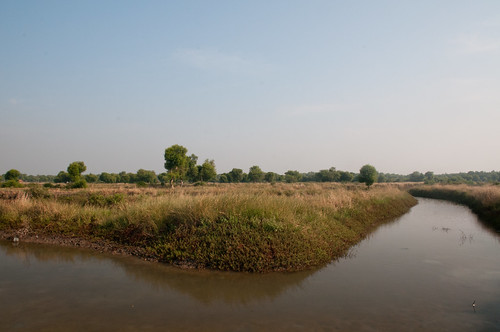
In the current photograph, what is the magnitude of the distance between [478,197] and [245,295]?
31733 mm

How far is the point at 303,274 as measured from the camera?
341 inches

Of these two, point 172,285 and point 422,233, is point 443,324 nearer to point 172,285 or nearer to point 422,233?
point 172,285

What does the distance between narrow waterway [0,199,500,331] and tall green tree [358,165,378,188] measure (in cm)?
3854

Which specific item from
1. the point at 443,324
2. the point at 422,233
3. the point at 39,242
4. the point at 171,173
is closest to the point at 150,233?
the point at 39,242

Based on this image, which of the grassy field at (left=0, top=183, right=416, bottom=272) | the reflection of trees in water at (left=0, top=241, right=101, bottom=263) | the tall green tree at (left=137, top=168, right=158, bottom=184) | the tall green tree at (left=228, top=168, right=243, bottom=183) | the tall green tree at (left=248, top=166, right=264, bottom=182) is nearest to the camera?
the grassy field at (left=0, top=183, right=416, bottom=272)

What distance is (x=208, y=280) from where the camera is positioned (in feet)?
26.3

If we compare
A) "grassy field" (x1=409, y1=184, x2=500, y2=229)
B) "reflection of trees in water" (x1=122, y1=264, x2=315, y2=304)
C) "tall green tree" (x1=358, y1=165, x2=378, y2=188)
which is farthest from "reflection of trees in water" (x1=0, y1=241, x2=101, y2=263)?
"tall green tree" (x1=358, y1=165, x2=378, y2=188)

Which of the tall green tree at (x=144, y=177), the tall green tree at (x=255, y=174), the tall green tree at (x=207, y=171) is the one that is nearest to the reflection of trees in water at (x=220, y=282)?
the tall green tree at (x=207, y=171)

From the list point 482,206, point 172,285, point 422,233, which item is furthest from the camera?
point 482,206

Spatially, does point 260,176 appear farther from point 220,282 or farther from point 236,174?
point 220,282

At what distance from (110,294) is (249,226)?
4312mm

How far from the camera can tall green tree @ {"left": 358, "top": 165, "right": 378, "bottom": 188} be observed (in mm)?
48419

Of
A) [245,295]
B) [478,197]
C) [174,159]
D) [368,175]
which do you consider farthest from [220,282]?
[174,159]

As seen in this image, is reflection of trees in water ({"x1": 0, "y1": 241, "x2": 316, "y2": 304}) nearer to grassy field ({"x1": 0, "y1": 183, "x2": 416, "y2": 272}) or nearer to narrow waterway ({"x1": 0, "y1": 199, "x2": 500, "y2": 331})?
narrow waterway ({"x1": 0, "y1": 199, "x2": 500, "y2": 331})
